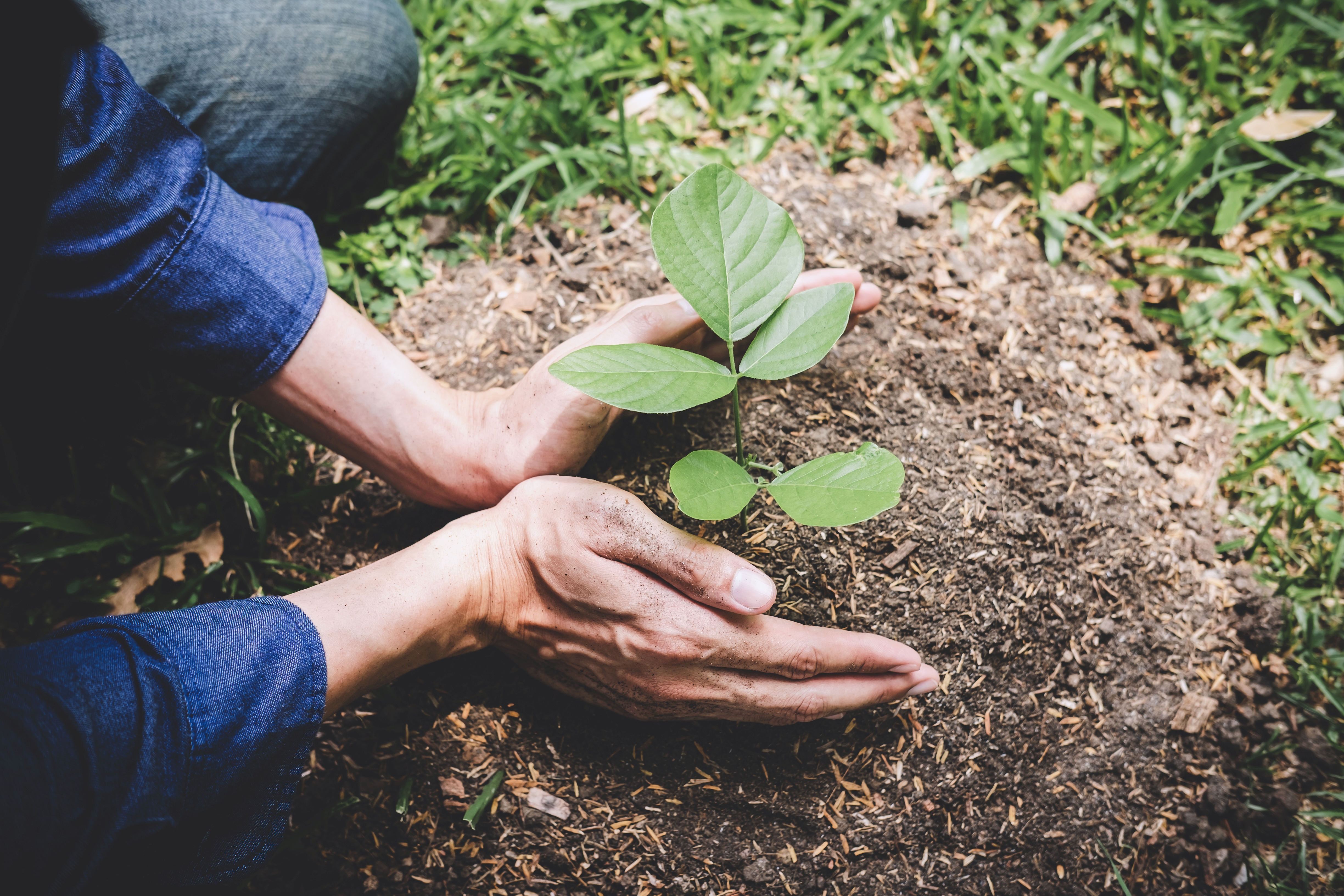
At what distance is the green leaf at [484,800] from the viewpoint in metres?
1.28

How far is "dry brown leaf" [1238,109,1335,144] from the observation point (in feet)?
6.24

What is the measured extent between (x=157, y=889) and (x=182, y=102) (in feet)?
4.92

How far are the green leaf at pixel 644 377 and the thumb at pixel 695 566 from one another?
0.24 m

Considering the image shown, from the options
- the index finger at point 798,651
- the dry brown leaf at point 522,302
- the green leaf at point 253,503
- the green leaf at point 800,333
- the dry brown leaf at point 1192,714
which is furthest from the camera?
the dry brown leaf at point 522,302

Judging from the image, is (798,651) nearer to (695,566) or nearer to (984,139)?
(695,566)

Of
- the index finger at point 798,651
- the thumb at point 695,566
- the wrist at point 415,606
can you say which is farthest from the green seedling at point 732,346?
the wrist at point 415,606

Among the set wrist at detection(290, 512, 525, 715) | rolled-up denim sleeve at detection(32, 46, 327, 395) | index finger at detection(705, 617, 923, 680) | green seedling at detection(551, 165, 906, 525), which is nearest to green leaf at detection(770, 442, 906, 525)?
green seedling at detection(551, 165, 906, 525)

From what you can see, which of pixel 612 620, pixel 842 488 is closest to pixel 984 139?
pixel 842 488

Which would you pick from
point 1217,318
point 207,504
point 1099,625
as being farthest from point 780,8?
point 207,504

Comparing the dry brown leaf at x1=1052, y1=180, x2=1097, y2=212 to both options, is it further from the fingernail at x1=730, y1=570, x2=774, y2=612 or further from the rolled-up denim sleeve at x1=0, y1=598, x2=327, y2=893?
Answer: the rolled-up denim sleeve at x1=0, y1=598, x2=327, y2=893

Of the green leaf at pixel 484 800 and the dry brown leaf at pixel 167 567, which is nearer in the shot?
the green leaf at pixel 484 800

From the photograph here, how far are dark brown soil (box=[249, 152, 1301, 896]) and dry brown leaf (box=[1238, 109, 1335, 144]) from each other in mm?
866

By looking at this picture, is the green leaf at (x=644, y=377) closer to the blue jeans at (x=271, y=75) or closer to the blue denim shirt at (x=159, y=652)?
the blue denim shirt at (x=159, y=652)

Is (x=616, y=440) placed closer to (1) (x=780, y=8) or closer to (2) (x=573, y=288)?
(2) (x=573, y=288)
